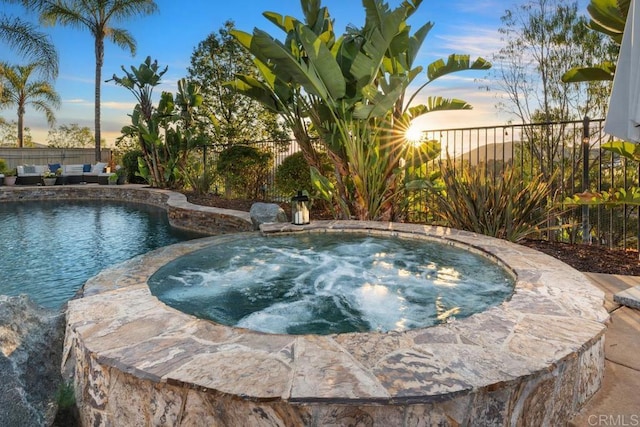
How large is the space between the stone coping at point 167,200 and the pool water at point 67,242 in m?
0.34

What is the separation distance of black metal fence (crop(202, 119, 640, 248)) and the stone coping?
1.93 m

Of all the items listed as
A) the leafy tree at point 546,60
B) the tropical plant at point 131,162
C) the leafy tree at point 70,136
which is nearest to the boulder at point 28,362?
the leafy tree at point 546,60

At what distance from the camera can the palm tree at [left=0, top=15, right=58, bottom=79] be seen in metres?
17.1

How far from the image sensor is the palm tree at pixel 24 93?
22.0 m

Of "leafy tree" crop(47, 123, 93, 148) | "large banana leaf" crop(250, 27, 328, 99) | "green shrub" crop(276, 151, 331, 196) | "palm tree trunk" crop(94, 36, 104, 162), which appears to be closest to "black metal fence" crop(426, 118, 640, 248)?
"large banana leaf" crop(250, 27, 328, 99)

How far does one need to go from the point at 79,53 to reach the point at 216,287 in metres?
20.0

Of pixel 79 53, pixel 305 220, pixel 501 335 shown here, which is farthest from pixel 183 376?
pixel 79 53

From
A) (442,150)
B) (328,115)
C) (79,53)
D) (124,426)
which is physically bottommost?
(124,426)

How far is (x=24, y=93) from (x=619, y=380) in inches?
1138

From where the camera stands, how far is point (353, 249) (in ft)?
13.4

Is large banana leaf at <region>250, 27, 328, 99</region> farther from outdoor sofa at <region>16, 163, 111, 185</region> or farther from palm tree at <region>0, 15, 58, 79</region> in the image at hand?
palm tree at <region>0, 15, 58, 79</region>

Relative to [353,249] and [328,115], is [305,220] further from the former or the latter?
[328,115]

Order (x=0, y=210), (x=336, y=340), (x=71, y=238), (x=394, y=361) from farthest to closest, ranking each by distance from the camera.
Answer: (x=0, y=210) → (x=71, y=238) → (x=336, y=340) → (x=394, y=361)

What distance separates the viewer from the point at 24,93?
2278 cm
